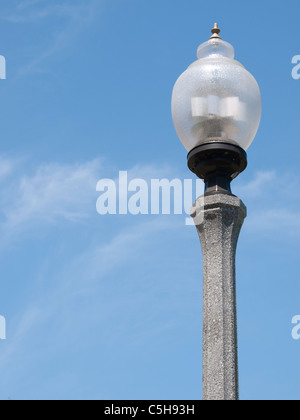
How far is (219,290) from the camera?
7648 millimetres

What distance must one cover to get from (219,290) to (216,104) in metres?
1.56

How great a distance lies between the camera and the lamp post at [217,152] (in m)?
7.65

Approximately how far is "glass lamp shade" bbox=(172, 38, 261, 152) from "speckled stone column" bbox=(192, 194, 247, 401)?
1.83 feet

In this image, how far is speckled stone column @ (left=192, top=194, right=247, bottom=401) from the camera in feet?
24.3

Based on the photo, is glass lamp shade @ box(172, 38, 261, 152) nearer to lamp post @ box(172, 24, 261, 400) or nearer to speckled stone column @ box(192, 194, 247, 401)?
lamp post @ box(172, 24, 261, 400)
